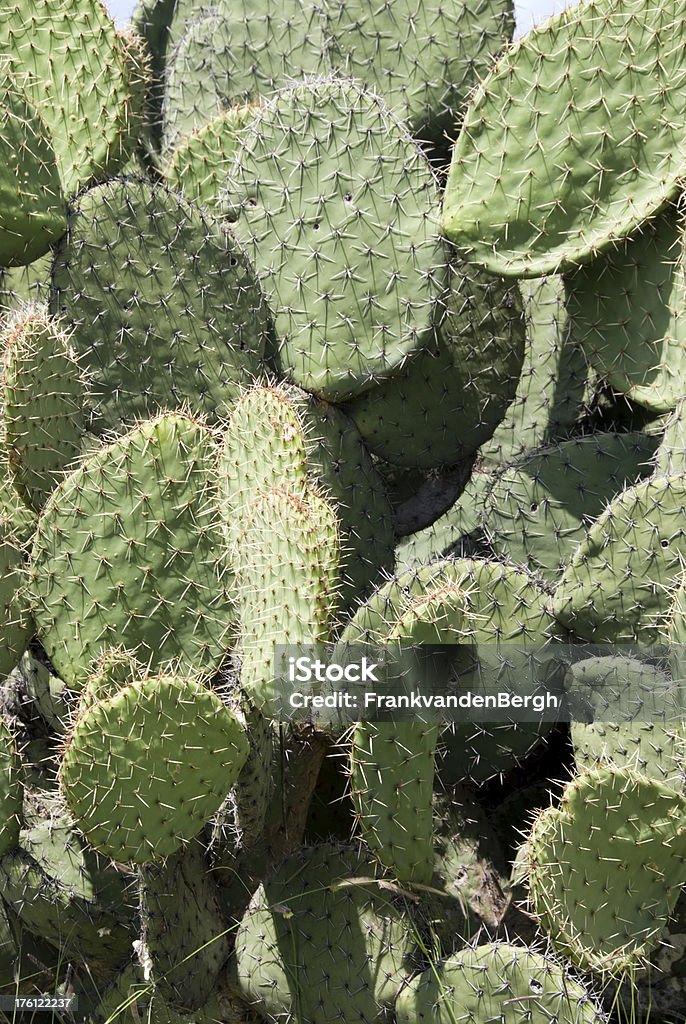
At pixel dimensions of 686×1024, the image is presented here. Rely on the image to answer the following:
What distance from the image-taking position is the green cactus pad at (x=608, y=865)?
1.94 metres

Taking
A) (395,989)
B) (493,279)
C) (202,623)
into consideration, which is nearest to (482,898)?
(395,989)

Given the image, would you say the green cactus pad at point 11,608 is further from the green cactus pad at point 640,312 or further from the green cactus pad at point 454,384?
the green cactus pad at point 640,312

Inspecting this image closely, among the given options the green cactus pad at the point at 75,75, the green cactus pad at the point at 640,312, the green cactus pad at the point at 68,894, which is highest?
the green cactus pad at the point at 75,75

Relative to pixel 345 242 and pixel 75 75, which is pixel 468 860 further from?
pixel 75 75

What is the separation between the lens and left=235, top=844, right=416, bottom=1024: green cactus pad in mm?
2113

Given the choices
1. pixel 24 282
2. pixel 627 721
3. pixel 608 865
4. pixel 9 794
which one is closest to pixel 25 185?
pixel 24 282

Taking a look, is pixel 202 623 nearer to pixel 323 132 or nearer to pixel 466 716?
pixel 466 716

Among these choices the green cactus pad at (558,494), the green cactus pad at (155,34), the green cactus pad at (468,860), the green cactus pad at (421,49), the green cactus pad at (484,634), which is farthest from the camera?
the green cactus pad at (155,34)

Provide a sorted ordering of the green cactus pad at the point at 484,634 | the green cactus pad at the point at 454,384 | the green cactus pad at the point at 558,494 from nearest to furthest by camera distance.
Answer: the green cactus pad at the point at 484,634, the green cactus pad at the point at 558,494, the green cactus pad at the point at 454,384

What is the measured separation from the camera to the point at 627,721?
2.17 meters

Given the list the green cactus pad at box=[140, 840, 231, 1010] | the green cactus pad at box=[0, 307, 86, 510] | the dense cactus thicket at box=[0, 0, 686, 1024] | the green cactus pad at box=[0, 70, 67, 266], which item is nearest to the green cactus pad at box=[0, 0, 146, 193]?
the dense cactus thicket at box=[0, 0, 686, 1024]

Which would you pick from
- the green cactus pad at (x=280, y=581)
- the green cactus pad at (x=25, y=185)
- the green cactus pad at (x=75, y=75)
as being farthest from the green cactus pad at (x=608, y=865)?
the green cactus pad at (x=75, y=75)

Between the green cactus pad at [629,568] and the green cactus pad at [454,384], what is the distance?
1.85ft

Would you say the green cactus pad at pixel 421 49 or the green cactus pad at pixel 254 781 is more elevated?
the green cactus pad at pixel 421 49
